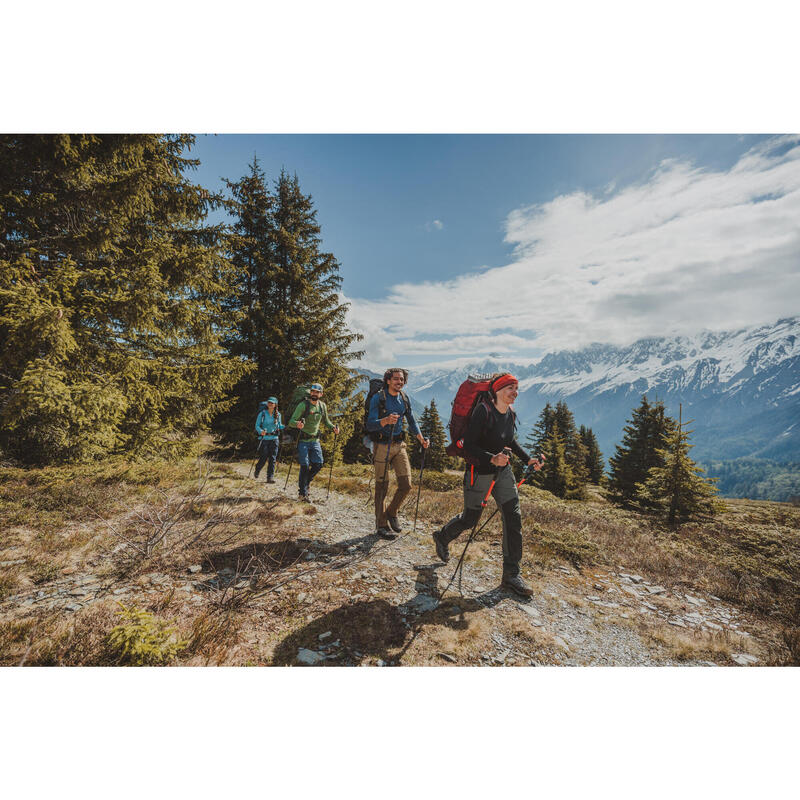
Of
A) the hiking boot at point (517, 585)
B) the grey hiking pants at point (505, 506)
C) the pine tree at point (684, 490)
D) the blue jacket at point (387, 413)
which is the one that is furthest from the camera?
the pine tree at point (684, 490)

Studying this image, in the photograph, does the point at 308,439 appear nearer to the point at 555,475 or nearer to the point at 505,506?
the point at 505,506

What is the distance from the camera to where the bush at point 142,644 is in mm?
2660

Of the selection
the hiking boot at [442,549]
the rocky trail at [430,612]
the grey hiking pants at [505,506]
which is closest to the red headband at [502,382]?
the grey hiking pants at [505,506]

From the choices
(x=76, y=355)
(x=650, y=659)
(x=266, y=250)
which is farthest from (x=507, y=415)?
(x=266, y=250)

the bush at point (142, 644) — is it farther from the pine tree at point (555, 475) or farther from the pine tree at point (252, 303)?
the pine tree at point (555, 475)

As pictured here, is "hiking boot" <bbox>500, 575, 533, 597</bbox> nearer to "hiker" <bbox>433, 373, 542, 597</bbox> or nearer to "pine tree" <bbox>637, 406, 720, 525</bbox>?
"hiker" <bbox>433, 373, 542, 597</bbox>

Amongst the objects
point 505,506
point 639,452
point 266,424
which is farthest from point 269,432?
point 639,452

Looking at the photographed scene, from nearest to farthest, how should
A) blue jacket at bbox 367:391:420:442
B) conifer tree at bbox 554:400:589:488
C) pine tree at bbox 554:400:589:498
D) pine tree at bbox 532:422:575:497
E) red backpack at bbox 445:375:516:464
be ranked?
red backpack at bbox 445:375:516:464 < blue jacket at bbox 367:391:420:442 < pine tree at bbox 532:422:575:497 < pine tree at bbox 554:400:589:498 < conifer tree at bbox 554:400:589:488

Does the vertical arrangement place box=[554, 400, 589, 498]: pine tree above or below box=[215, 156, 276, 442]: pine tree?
below

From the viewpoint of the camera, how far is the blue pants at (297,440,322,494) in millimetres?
7648

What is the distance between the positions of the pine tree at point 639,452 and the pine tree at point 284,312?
20.4 m

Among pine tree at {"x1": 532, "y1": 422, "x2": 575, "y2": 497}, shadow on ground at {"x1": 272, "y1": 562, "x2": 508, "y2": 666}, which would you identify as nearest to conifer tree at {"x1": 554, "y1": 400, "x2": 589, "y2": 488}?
pine tree at {"x1": 532, "y1": 422, "x2": 575, "y2": 497}

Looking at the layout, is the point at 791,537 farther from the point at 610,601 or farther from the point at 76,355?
the point at 76,355

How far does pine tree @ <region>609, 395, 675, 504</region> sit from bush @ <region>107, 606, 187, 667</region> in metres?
25.0
